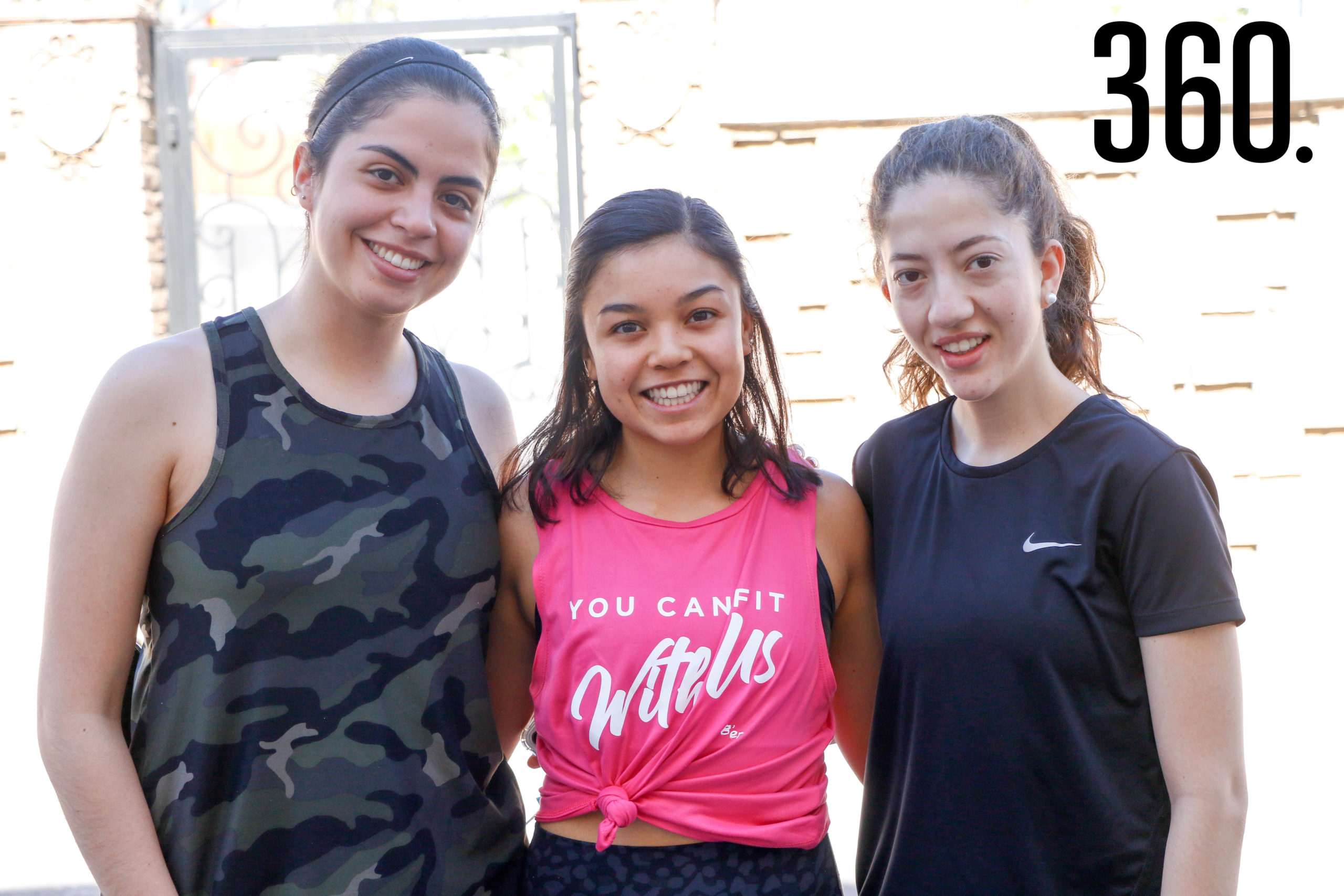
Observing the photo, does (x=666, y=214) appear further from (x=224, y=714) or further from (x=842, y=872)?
(x=842, y=872)

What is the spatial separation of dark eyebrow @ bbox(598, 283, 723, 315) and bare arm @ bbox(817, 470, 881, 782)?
395 mm

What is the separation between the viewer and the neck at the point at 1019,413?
1798 mm

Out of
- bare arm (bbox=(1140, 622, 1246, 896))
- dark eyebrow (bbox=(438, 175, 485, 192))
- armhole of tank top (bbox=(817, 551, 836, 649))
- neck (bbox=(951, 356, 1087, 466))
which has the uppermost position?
dark eyebrow (bbox=(438, 175, 485, 192))

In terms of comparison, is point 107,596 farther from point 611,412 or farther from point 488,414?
point 611,412

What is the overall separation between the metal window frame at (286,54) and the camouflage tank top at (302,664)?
2991mm

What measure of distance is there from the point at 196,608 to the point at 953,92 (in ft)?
12.2

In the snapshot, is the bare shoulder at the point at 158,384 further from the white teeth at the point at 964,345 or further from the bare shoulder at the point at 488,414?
the white teeth at the point at 964,345

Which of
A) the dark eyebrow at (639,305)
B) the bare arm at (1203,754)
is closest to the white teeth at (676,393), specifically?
the dark eyebrow at (639,305)

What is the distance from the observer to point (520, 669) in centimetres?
202

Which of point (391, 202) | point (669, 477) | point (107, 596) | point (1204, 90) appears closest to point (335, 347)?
point (391, 202)

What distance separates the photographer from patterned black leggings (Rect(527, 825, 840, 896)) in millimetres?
1729

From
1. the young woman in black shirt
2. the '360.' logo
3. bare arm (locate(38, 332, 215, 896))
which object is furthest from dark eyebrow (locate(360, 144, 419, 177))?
the '360.' logo

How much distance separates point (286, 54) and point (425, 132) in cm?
321

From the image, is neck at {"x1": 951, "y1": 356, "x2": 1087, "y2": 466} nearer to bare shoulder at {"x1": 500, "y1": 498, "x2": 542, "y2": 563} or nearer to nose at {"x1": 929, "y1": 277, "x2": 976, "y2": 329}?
nose at {"x1": 929, "y1": 277, "x2": 976, "y2": 329}
